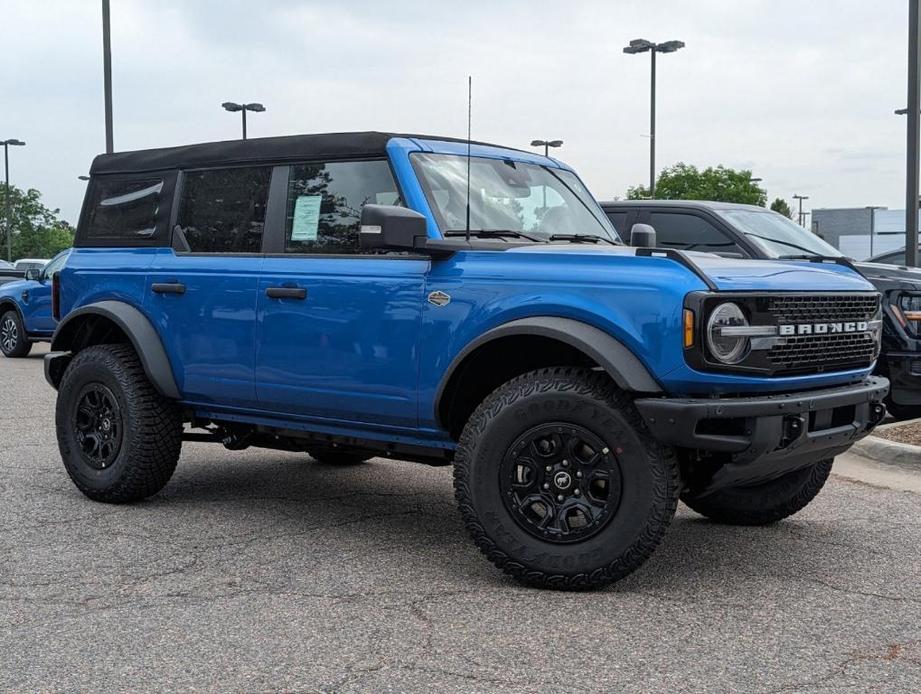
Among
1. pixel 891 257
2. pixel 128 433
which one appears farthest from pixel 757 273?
pixel 891 257

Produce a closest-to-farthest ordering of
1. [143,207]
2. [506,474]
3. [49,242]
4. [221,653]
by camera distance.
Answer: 1. [221,653]
2. [506,474]
3. [143,207]
4. [49,242]

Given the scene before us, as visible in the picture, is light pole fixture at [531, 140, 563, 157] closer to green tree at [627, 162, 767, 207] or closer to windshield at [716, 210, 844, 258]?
green tree at [627, 162, 767, 207]

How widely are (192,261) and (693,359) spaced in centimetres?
290

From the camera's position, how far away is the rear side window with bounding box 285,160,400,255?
221 inches

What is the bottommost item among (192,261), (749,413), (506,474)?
(506,474)

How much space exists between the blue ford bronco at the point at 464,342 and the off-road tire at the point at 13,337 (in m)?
12.1

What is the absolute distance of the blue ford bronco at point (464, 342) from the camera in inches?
179

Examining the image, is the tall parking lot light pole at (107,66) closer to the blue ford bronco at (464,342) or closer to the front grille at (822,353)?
the blue ford bronco at (464,342)

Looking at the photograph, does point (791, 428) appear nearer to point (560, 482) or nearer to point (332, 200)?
point (560, 482)

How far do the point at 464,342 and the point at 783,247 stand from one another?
549cm

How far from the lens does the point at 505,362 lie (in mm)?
5172

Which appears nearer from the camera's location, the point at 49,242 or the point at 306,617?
the point at 306,617

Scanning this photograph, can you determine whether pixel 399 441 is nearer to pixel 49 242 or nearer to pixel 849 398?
pixel 849 398

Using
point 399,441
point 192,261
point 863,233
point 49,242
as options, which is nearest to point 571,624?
point 399,441
